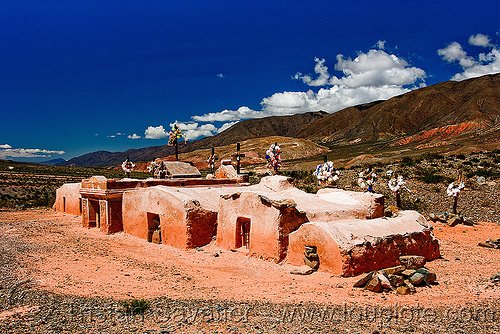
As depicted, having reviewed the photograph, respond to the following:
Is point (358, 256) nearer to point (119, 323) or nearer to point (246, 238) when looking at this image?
point (246, 238)

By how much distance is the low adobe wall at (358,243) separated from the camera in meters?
8.20

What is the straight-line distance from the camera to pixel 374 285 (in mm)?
7316

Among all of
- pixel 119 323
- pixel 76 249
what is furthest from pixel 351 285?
pixel 76 249

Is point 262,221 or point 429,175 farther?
point 429,175

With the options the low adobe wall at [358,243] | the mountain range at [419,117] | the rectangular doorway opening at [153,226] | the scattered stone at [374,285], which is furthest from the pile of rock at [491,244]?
the mountain range at [419,117]

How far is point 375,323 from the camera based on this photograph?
18.5ft

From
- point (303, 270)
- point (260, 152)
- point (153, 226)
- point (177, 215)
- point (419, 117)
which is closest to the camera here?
point (303, 270)

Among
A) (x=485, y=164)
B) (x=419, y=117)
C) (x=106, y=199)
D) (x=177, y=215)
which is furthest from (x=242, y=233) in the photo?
(x=419, y=117)

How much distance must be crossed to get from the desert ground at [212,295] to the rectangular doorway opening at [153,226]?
106cm

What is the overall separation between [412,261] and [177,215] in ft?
24.2

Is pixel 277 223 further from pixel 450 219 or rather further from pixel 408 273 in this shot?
pixel 450 219

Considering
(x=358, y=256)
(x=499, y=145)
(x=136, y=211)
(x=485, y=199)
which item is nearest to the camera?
(x=358, y=256)

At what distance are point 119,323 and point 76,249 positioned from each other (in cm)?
726

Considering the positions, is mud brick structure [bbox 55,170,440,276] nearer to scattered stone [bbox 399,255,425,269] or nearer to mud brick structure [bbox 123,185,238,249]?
mud brick structure [bbox 123,185,238,249]
